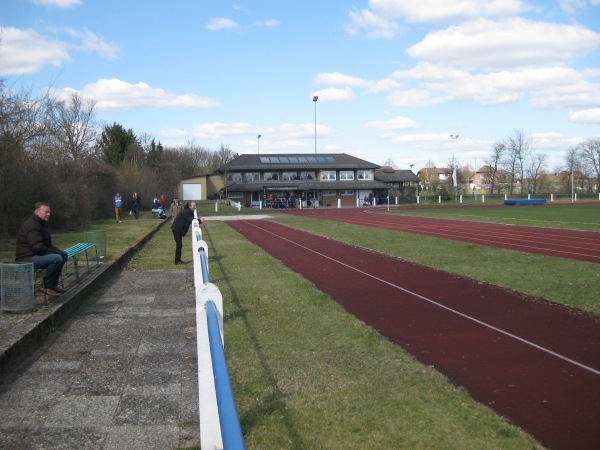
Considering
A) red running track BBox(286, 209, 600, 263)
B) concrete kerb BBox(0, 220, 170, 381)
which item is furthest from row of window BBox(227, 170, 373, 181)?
concrete kerb BBox(0, 220, 170, 381)

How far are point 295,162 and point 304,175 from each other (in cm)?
207

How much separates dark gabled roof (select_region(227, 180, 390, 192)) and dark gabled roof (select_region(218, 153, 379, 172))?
1.96 meters

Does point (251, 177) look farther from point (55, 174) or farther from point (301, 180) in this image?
point (55, 174)

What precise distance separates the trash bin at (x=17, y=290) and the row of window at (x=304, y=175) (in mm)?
68253

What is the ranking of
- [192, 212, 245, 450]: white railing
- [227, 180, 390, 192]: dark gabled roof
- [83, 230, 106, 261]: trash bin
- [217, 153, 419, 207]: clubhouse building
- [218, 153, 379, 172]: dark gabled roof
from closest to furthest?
1. [192, 212, 245, 450]: white railing
2. [83, 230, 106, 261]: trash bin
3. [227, 180, 390, 192]: dark gabled roof
4. [217, 153, 419, 207]: clubhouse building
5. [218, 153, 379, 172]: dark gabled roof

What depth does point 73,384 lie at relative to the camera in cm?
578

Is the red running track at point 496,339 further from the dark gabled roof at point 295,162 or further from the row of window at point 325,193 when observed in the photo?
the dark gabled roof at point 295,162

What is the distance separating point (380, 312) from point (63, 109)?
4079 cm

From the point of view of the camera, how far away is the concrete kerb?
612 centimetres

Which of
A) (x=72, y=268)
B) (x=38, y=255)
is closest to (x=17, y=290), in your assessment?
(x=38, y=255)

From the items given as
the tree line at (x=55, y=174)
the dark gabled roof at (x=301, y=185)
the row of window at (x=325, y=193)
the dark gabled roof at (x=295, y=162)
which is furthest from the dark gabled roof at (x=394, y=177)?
the tree line at (x=55, y=174)

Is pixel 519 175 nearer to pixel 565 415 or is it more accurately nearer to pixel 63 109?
pixel 63 109

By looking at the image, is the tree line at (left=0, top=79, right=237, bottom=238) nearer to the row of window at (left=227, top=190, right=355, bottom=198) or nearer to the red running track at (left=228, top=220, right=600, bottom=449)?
the red running track at (left=228, top=220, right=600, bottom=449)

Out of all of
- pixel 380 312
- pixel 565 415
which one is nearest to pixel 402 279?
pixel 380 312
